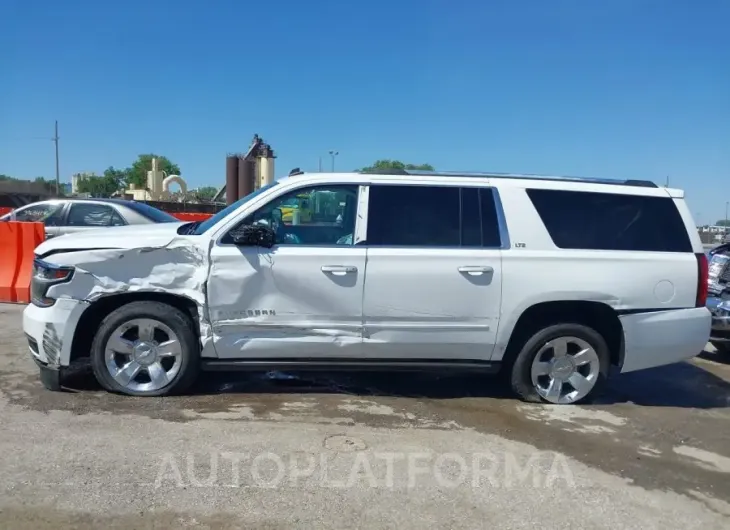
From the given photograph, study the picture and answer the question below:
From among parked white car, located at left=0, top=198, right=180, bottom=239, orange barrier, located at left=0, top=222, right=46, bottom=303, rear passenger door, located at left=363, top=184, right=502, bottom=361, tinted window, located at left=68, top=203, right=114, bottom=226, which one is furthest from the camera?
tinted window, located at left=68, top=203, right=114, bottom=226

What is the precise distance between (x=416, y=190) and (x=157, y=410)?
8.79 feet

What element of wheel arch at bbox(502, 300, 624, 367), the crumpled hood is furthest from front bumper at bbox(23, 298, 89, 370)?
wheel arch at bbox(502, 300, 624, 367)

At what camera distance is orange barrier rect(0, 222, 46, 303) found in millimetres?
9141

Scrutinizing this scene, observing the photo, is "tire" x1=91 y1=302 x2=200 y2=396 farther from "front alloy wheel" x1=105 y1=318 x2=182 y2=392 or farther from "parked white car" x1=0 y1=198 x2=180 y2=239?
"parked white car" x1=0 y1=198 x2=180 y2=239

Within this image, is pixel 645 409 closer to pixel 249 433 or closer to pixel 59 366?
pixel 249 433

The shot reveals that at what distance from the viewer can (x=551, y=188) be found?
17.1 ft

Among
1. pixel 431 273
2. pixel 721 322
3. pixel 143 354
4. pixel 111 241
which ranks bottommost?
pixel 143 354

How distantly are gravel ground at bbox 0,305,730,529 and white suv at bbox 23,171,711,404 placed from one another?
352 millimetres

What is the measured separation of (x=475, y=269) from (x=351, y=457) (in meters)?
1.80

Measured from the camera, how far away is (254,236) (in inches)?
190

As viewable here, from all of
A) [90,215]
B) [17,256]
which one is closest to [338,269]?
[17,256]

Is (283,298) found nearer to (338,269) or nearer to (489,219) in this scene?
(338,269)

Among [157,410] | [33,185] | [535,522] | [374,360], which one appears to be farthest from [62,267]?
[33,185]

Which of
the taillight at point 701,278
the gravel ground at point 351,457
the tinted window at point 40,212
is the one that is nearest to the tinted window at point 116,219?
the tinted window at point 40,212
